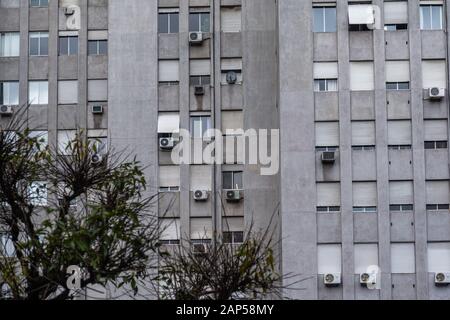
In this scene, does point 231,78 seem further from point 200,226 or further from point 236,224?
point 200,226

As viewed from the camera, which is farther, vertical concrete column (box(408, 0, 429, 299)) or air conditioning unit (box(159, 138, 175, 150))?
air conditioning unit (box(159, 138, 175, 150))

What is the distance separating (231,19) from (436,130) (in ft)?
24.5

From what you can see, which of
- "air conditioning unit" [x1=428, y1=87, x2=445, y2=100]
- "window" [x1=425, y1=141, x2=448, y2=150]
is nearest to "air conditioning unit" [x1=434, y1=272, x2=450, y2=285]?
"window" [x1=425, y1=141, x2=448, y2=150]

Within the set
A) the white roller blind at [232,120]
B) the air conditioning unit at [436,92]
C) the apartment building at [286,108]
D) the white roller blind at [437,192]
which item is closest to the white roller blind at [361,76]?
the apartment building at [286,108]

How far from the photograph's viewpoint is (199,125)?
3366 centimetres

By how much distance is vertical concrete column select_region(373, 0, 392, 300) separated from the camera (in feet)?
103

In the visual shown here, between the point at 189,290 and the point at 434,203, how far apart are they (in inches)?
723

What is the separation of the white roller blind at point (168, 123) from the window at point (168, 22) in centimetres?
283

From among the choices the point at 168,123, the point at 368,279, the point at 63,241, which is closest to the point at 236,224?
the point at 168,123

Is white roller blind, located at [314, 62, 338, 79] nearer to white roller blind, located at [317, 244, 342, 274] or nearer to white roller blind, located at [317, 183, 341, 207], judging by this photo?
white roller blind, located at [317, 183, 341, 207]

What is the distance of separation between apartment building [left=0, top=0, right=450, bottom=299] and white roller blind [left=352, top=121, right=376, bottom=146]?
4 cm

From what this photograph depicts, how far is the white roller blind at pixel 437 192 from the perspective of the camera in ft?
105

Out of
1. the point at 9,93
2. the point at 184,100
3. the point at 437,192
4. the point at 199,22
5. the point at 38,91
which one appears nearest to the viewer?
the point at 437,192

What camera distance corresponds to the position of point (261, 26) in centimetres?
3403
